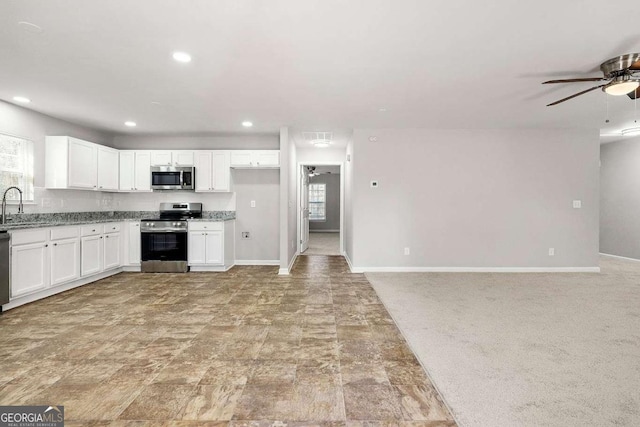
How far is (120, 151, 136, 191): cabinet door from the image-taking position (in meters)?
5.69

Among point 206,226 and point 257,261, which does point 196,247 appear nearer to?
point 206,226

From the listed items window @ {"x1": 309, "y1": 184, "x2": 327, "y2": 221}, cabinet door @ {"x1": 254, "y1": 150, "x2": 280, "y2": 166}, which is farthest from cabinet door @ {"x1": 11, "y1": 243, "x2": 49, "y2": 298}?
window @ {"x1": 309, "y1": 184, "x2": 327, "y2": 221}

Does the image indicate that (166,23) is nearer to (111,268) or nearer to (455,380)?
(455,380)

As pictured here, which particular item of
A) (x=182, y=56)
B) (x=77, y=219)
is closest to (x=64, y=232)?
(x=77, y=219)

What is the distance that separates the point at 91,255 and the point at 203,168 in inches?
85.0

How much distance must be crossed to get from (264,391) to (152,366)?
2.91 ft

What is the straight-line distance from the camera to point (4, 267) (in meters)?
3.36

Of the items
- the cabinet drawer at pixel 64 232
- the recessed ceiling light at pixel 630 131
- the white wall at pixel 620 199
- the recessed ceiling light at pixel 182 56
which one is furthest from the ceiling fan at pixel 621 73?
the cabinet drawer at pixel 64 232

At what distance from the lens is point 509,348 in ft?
8.47

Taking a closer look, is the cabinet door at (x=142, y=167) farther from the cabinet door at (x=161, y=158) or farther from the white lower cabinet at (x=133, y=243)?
the white lower cabinet at (x=133, y=243)

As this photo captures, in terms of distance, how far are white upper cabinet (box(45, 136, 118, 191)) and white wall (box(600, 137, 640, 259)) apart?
9839 millimetres

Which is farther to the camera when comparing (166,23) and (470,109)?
(470,109)

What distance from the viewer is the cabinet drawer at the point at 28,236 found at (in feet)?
11.4

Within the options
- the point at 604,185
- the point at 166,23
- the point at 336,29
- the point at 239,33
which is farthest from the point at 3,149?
the point at 604,185
